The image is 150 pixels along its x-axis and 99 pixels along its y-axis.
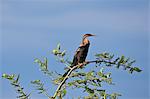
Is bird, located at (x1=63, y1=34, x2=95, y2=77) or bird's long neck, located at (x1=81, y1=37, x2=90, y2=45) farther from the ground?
bird's long neck, located at (x1=81, y1=37, x2=90, y2=45)

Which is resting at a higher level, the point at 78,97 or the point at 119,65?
the point at 119,65

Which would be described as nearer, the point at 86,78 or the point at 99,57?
the point at 86,78

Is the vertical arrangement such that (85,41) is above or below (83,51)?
above

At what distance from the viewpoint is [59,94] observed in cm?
296

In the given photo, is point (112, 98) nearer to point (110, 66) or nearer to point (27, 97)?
point (110, 66)

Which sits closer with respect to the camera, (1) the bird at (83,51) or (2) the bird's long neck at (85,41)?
(1) the bird at (83,51)

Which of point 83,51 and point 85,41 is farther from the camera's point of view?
point 85,41

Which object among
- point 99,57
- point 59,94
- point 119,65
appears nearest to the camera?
point 59,94

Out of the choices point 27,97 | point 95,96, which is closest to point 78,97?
point 95,96

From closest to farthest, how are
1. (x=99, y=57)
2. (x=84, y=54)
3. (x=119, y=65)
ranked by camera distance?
(x=119, y=65)
(x=99, y=57)
(x=84, y=54)

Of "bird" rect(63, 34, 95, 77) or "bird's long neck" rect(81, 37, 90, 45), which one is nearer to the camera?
"bird" rect(63, 34, 95, 77)

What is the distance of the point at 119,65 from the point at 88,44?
4.68 m

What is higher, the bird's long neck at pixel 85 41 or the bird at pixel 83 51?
the bird's long neck at pixel 85 41

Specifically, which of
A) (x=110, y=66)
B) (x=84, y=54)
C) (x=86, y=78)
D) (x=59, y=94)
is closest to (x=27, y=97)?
(x=59, y=94)
